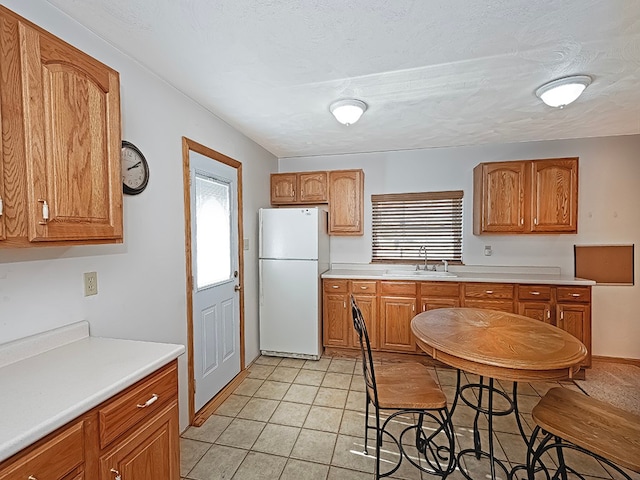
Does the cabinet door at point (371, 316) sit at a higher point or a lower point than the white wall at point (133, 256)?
lower

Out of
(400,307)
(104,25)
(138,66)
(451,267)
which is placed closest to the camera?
(104,25)

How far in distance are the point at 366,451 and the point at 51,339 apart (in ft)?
6.32

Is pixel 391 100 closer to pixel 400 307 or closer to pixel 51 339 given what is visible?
pixel 400 307

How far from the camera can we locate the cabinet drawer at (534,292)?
3.02 metres

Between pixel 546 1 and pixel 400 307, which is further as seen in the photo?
pixel 400 307

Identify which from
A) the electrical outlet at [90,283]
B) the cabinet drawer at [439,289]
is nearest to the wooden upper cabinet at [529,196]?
the cabinet drawer at [439,289]

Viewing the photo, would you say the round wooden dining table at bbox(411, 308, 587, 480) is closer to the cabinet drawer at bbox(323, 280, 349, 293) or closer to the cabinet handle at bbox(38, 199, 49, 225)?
the cabinet drawer at bbox(323, 280, 349, 293)

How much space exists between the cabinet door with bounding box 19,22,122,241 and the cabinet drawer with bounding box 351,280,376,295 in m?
2.53

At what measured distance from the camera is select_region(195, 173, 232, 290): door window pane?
2486 millimetres

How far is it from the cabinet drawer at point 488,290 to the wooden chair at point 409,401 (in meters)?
1.48

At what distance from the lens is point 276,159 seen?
410 cm

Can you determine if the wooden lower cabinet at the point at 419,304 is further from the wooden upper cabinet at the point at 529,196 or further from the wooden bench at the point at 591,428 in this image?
the wooden bench at the point at 591,428

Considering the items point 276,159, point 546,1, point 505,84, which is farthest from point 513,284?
point 276,159

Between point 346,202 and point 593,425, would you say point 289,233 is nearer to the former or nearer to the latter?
point 346,202
